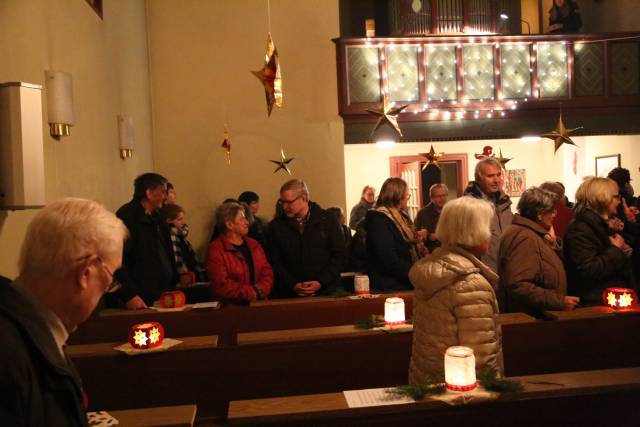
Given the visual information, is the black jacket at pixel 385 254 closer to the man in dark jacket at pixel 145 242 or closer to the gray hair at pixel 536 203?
the gray hair at pixel 536 203

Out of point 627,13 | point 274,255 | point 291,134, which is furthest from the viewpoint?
point 627,13

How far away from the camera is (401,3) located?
1162 cm

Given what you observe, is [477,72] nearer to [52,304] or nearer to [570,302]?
[570,302]

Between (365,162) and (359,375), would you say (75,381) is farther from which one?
(365,162)

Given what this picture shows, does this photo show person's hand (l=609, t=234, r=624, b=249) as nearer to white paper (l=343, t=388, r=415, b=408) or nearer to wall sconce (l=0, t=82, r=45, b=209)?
white paper (l=343, t=388, r=415, b=408)

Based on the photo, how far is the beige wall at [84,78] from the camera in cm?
416

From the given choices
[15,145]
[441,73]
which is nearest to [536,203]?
[15,145]

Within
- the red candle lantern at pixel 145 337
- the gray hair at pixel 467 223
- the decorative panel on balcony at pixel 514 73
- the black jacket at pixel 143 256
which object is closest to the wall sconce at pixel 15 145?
the red candle lantern at pixel 145 337

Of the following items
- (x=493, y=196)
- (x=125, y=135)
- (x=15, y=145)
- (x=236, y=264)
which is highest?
(x=125, y=135)

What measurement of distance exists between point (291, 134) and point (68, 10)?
506 cm

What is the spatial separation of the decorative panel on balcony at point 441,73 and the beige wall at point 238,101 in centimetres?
→ 157

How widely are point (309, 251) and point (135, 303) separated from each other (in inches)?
60.3

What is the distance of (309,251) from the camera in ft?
18.8

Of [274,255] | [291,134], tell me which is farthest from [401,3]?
[274,255]
